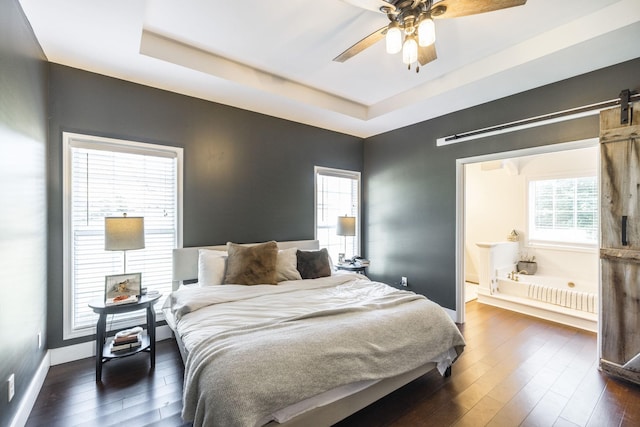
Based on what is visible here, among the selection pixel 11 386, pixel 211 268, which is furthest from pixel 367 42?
pixel 11 386

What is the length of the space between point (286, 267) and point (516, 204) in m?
4.78

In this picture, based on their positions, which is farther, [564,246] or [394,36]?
[564,246]

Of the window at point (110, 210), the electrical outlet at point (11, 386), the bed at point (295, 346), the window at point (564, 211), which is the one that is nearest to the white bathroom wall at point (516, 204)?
the window at point (564, 211)

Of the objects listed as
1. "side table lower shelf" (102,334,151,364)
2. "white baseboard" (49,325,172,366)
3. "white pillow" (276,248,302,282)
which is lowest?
"white baseboard" (49,325,172,366)

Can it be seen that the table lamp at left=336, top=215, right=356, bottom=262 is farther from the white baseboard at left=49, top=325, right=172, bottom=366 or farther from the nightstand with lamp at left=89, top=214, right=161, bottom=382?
the white baseboard at left=49, top=325, right=172, bottom=366

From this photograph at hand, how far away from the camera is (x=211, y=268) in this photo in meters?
3.02

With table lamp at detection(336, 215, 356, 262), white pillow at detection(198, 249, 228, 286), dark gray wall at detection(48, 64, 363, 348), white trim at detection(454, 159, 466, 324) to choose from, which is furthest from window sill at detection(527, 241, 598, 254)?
white pillow at detection(198, 249, 228, 286)

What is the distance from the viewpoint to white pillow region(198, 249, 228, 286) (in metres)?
2.98

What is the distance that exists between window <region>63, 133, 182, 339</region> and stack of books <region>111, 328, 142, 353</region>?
1.48ft

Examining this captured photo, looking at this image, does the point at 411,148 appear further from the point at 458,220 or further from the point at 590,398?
the point at 590,398

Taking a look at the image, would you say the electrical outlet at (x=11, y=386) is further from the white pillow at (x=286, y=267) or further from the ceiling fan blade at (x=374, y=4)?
the ceiling fan blade at (x=374, y=4)

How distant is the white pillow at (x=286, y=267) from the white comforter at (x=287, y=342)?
16.7 inches

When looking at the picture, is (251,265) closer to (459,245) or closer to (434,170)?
(459,245)

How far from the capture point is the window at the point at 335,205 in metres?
4.64
